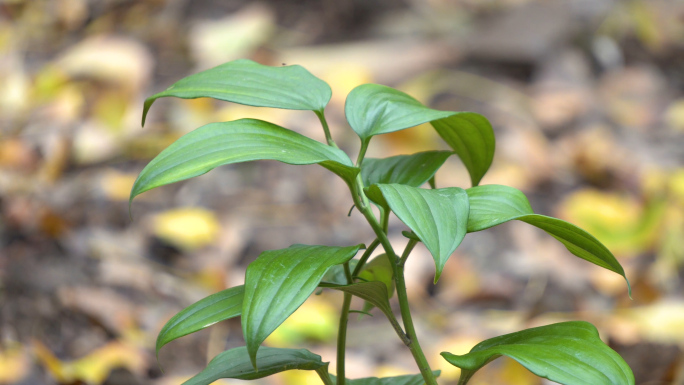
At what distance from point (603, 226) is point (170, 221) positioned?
1202 millimetres

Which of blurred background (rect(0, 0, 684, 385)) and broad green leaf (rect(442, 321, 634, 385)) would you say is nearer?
broad green leaf (rect(442, 321, 634, 385))

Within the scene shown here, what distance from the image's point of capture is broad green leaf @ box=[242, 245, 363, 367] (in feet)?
1.66

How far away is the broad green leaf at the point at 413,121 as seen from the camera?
0.65 m

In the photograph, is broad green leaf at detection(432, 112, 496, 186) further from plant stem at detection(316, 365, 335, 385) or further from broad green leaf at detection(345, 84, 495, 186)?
plant stem at detection(316, 365, 335, 385)

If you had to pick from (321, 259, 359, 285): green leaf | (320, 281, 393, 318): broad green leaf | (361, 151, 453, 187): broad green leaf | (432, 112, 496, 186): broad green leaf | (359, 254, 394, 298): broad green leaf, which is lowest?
(320, 281, 393, 318): broad green leaf

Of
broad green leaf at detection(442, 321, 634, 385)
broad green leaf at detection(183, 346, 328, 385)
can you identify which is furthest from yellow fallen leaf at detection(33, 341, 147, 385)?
broad green leaf at detection(442, 321, 634, 385)

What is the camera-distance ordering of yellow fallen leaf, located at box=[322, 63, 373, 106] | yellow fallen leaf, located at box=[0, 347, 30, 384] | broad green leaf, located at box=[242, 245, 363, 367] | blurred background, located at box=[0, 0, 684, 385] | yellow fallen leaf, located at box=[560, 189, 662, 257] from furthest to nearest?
1. yellow fallen leaf, located at box=[322, 63, 373, 106]
2. yellow fallen leaf, located at box=[560, 189, 662, 257]
3. blurred background, located at box=[0, 0, 684, 385]
4. yellow fallen leaf, located at box=[0, 347, 30, 384]
5. broad green leaf, located at box=[242, 245, 363, 367]

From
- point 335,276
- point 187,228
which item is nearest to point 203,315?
point 335,276

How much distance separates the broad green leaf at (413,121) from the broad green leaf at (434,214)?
97mm

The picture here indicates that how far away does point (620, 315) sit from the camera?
1.55 meters

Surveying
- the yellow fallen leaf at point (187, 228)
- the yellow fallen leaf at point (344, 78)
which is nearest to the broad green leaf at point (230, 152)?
the yellow fallen leaf at point (187, 228)

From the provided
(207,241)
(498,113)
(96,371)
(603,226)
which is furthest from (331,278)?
(498,113)

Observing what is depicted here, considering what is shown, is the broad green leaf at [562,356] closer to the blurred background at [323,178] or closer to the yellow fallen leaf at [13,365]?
the blurred background at [323,178]

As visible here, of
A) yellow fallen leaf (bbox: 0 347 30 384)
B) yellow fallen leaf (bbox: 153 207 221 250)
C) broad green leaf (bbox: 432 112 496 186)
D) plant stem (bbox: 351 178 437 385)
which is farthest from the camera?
yellow fallen leaf (bbox: 153 207 221 250)
